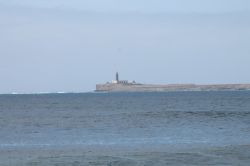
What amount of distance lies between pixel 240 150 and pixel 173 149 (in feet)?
11.5

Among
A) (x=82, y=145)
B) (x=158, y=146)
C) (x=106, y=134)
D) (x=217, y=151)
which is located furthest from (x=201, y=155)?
(x=106, y=134)

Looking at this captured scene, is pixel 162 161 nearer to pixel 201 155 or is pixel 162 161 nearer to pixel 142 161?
pixel 142 161

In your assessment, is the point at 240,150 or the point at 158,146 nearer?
the point at 240,150

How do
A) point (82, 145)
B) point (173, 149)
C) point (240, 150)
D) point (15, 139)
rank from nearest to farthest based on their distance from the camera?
point (240, 150)
point (173, 149)
point (82, 145)
point (15, 139)

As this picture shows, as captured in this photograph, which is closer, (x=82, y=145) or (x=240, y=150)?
(x=240, y=150)

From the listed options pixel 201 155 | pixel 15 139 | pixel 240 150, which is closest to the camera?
pixel 201 155

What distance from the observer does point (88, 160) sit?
2378 centimetres

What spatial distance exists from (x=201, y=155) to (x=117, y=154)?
3866 millimetres

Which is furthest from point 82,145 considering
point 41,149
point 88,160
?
point 88,160

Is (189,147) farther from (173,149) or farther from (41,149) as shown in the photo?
(41,149)

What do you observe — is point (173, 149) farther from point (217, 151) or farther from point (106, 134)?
point (106, 134)

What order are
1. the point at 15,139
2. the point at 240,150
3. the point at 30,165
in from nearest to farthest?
1. the point at 30,165
2. the point at 240,150
3. the point at 15,139

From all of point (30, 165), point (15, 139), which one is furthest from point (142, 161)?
point (15, 139)

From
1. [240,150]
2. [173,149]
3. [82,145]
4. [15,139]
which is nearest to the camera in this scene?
[240,150]
